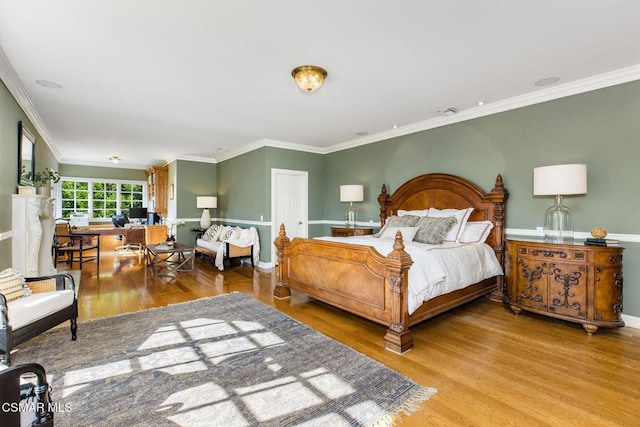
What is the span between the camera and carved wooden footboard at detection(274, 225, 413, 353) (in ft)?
8.36

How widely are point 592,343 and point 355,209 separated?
394cm

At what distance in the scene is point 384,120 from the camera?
4.69m

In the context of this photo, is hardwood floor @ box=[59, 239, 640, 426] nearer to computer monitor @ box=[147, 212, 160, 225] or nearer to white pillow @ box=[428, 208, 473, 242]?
white pillow @ box=[428, 208, 473, 242]

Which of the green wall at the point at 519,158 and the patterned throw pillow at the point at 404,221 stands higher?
the green wall at the point at 519,158

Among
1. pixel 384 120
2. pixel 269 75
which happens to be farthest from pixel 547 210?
pixel 269 75

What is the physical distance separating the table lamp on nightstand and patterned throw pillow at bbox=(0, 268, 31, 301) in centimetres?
497

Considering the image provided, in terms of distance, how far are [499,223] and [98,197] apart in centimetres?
1050

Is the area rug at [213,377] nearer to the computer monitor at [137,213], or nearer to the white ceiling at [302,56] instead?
the white ceiling at [302,56]

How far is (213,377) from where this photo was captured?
6.89ft

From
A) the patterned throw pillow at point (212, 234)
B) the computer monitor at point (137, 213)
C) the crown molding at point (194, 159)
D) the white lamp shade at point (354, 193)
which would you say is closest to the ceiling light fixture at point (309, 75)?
the white lamp shade at point (354, 193)

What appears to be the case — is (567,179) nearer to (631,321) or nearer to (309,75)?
(631,321)

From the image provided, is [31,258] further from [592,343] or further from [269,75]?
[592,343]

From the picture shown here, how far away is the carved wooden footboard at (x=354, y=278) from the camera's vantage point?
2547 mm

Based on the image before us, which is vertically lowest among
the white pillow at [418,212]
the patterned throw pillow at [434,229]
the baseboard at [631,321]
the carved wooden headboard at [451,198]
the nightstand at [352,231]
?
the baseboard at [631,321]
